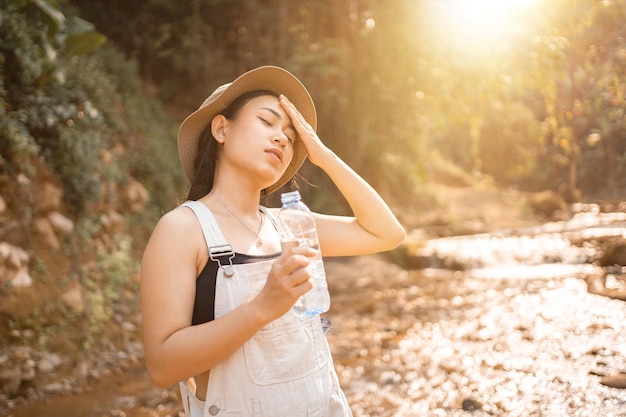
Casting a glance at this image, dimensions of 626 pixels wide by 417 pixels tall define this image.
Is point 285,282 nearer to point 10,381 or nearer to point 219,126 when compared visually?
point 219,126

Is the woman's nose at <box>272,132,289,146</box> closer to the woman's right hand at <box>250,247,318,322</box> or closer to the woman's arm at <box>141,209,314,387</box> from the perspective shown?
the woman's arm at <box>141,209,314,387</box>

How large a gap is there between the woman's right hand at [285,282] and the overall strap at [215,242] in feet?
0.97

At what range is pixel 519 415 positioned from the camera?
10.2 ft

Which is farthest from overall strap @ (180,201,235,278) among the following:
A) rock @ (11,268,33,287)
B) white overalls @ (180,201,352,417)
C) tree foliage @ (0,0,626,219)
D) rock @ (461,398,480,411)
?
rock @ (11,268,33,287)

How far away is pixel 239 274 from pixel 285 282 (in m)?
0.37

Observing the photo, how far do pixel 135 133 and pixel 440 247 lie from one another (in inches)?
265

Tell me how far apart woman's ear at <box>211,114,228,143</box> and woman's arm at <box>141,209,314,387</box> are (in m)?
0.40

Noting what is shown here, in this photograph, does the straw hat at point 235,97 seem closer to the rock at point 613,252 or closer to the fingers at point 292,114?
the fingers at point 292,114

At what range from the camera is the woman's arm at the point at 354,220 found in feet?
7.06

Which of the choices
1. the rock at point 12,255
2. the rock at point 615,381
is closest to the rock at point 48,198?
the rock at point 12,255

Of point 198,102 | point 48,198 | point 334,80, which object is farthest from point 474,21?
point 48,198

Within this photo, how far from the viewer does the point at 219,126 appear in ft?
6.72

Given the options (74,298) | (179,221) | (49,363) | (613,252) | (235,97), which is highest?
(235,97)

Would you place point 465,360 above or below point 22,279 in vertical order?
below
